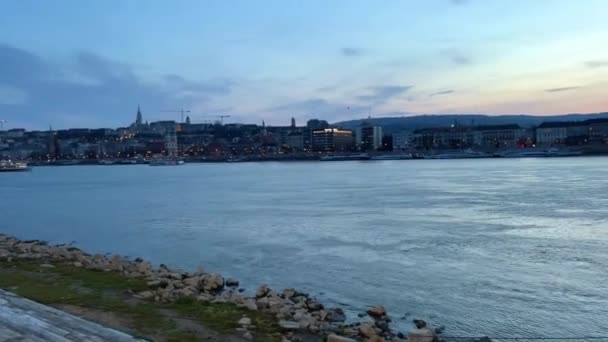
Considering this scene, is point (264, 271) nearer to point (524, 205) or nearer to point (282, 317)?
point (282, 317)

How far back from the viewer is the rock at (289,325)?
8656mm

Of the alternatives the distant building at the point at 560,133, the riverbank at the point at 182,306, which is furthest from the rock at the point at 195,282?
the distant building at the point at 560,133

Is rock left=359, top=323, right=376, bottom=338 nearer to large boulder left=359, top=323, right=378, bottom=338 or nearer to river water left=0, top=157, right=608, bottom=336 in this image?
large boulder left=359, top=323, right=378, bottom=338

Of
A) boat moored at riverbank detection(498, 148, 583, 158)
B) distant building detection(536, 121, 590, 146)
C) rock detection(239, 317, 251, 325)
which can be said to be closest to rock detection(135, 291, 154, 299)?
rock detection(239, 317, 251, 325)

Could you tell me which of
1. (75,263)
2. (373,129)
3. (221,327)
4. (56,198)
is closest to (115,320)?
(221,327)

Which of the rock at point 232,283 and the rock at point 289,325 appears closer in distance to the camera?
the rock at point 289,325

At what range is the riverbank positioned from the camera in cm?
796

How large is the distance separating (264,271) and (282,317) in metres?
5.64

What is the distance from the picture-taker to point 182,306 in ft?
31.0

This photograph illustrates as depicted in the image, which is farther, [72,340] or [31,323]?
[31,323]

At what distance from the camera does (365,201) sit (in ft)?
114

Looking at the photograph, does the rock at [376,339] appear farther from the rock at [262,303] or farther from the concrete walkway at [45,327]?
the concrete walkway at [45,327]

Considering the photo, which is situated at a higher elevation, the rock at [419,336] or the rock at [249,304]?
the rock at [249,304]

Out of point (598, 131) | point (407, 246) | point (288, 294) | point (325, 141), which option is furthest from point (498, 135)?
point (288, 294)
